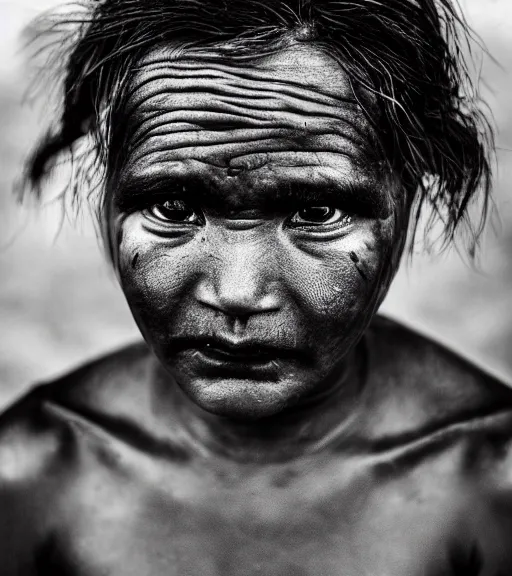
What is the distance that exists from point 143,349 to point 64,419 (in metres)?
0.16

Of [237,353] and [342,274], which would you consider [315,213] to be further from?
[237,353]

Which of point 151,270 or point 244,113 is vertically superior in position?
point 244,113

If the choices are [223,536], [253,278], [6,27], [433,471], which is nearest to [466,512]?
[433,471]

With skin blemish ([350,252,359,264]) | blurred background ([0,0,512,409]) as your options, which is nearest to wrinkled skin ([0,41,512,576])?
skin blemish ([350,252,359,264])

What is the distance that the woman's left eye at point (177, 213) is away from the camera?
1.27 m

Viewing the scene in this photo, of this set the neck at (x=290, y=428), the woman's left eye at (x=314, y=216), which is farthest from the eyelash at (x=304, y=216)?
the neck at (x=290, y=428)

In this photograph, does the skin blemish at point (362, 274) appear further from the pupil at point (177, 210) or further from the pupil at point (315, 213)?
the pupil at point (177, 210)

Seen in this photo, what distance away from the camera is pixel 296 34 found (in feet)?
4.02

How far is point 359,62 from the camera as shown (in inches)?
48.9

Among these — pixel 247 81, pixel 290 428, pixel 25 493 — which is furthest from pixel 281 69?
pixel 25 493

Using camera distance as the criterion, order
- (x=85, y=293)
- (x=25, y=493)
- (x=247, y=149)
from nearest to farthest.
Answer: (x=247, y=149)
(x=25, y=493)
(x=85, y=293)

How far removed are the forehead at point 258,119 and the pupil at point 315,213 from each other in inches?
1.9

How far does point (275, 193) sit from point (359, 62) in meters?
0.18

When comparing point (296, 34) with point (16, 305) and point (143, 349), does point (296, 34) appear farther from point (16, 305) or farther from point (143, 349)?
point (16, 305)
